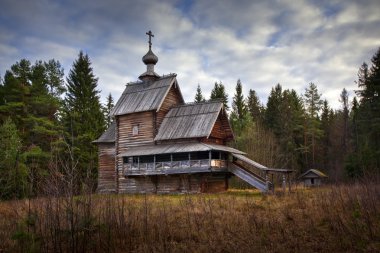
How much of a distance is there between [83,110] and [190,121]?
16849 millimetres

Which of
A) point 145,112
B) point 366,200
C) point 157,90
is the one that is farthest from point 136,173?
point 366,200

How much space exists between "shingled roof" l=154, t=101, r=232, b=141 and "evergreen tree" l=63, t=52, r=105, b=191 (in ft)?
39.8

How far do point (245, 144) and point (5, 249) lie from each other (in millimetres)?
35739

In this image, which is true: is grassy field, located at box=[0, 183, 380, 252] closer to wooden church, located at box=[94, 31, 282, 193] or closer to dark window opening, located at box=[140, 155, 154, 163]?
wooden church, located at box=[94, 31, 282, 193]

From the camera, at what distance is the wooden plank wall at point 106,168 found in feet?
108

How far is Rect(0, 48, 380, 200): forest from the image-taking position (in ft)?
106

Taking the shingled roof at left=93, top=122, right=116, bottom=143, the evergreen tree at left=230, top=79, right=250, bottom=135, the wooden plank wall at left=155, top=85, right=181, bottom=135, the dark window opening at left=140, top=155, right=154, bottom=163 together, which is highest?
the evergreen tree at left=230, top=79, right=250, bottom=135

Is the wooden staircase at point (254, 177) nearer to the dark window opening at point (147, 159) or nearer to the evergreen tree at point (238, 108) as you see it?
the dark window opening at point (147, 159)

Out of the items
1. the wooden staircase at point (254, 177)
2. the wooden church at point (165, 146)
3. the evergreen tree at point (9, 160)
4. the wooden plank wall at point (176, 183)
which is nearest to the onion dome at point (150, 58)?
the wooden church at point (165, 146)

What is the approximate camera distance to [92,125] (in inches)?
1593

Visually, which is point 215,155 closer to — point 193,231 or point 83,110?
point 193,231

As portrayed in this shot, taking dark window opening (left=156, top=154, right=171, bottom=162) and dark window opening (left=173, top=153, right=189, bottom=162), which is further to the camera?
dark window opening (left=156, top=154, right=171, bottom=162)

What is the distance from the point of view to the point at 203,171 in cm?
2602

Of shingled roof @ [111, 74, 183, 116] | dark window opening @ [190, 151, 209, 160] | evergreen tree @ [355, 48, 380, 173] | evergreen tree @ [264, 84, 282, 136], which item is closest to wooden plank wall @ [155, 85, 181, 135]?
shingled roof @ [111, 74, 183, 116]
